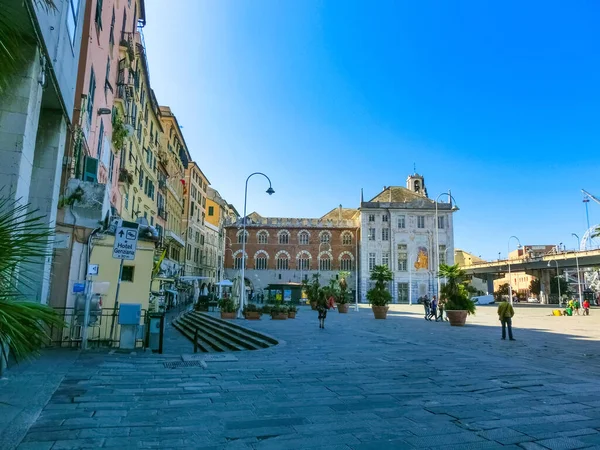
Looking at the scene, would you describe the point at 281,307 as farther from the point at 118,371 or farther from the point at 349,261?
the point at 349,261

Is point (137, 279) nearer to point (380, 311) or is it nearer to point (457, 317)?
point (457, 317)

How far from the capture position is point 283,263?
6762 centimetres

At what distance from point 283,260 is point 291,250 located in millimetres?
2077

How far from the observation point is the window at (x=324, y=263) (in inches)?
2672

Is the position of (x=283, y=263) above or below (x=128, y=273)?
above

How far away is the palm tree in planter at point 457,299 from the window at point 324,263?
149 feet

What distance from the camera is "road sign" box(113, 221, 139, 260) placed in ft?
32.5

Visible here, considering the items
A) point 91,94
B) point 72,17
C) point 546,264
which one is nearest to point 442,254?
point 546,264

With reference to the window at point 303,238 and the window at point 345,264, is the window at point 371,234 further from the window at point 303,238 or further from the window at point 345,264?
the window at point 303,238

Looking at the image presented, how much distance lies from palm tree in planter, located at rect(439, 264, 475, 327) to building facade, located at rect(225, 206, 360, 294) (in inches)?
1766

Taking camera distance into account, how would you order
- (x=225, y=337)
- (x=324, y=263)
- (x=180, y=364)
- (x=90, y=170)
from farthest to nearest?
(x=324, y=263) → (x=225, y=337) → (x=90, y=170) → (x=180, y=364)

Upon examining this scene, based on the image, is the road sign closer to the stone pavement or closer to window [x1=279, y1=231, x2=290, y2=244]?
the stone pavement

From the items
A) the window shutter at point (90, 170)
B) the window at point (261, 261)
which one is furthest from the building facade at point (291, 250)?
the window shutter at point (90, 170)

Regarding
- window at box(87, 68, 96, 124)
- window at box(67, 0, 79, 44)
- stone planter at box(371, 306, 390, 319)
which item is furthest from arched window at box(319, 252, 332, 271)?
window at box(67, 0, 79, 44)
